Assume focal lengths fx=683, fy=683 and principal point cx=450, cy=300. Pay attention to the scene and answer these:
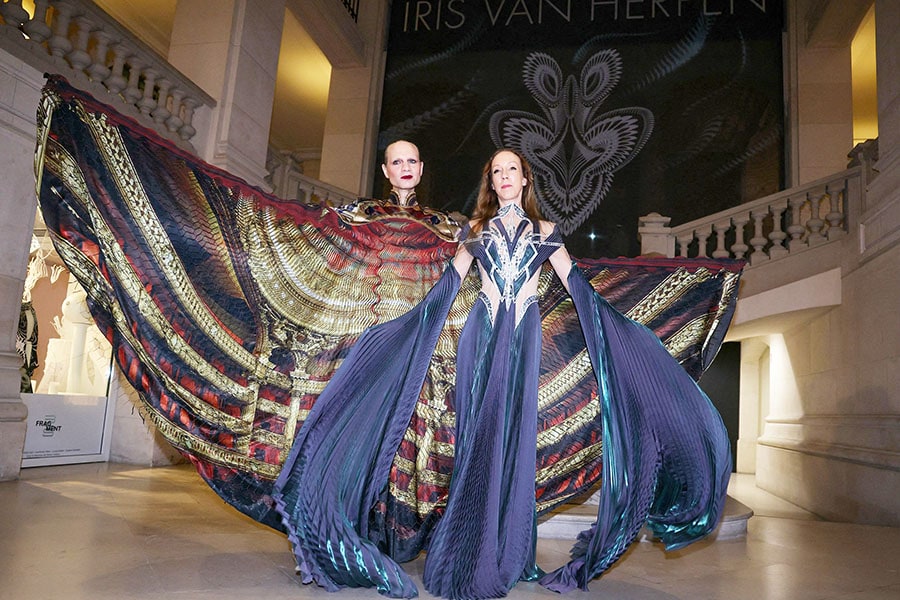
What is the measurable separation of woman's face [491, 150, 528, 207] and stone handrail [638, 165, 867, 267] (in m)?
4.25

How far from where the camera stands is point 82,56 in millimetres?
4535

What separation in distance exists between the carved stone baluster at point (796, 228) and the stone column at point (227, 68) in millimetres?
4941

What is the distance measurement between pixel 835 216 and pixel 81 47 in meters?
6.28

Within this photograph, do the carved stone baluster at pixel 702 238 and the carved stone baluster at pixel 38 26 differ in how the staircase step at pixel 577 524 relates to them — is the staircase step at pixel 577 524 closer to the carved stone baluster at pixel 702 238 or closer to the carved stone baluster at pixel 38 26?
the carved stone baluster at pixel 702 238

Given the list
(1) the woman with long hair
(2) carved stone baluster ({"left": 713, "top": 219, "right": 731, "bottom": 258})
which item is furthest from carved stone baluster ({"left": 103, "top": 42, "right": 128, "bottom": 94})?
(2) carved stone baluster ({"left": 713, "top": 219, "right": 731, "bottom": 258})

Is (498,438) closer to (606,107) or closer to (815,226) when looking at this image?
(815,226)

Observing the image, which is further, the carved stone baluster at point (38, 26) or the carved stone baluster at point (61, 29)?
the carved stone baluster at point (61, 29)

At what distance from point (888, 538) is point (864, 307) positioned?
2250 millimetres

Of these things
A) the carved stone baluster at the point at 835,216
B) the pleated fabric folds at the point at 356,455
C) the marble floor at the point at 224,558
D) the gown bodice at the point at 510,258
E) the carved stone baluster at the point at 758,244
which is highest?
the carved stone baluster at the point at 835,216

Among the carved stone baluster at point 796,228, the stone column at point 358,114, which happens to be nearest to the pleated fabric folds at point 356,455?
the carved stone baluster at point 796,228

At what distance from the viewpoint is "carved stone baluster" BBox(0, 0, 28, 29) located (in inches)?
160

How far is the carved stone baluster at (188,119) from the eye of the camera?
5594mm

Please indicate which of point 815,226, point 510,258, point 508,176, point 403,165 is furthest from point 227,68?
point 815,226

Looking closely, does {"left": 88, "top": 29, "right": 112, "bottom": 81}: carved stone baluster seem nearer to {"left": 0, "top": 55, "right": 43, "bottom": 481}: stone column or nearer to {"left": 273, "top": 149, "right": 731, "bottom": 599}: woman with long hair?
{"left": 0, "top": 55, "right": 43, "bottom": 481}: stone column
